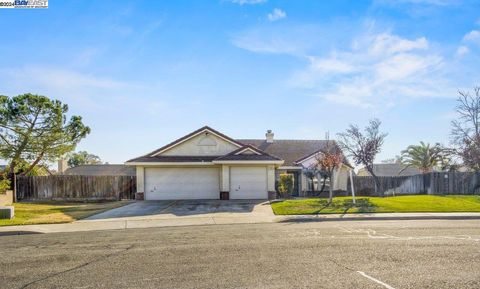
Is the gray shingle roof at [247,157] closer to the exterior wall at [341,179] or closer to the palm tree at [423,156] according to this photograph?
the exterior wall at [341,179]

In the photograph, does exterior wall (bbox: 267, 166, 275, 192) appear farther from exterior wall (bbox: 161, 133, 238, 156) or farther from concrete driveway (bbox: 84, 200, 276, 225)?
concrete driveway (bbox: 84, 200, 276, 225)

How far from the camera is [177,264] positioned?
841 centimetres

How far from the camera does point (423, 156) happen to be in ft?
156

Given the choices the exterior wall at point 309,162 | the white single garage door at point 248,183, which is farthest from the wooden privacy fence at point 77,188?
the exterior wall at point 309,162

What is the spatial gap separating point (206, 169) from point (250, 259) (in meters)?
20.6

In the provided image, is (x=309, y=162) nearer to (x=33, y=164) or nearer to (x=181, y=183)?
(x=181, y=183)

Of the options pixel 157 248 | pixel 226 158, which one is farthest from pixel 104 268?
pixel 226 158

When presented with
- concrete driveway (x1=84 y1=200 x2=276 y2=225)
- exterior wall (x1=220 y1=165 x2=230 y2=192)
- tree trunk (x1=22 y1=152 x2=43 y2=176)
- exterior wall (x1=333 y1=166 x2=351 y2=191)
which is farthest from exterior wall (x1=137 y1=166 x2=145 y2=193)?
exterior wall (x1=333 y1=166 x2=351 y2=191)

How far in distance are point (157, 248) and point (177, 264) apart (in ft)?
7.17

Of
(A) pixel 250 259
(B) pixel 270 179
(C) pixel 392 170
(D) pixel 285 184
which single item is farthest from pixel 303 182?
(C) pixel 392 170

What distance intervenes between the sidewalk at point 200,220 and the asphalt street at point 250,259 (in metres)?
2.43

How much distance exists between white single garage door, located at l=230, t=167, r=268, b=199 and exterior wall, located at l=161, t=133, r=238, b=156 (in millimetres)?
2413

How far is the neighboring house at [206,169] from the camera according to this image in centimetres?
2783

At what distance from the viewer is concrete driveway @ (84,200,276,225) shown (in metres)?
17.7
